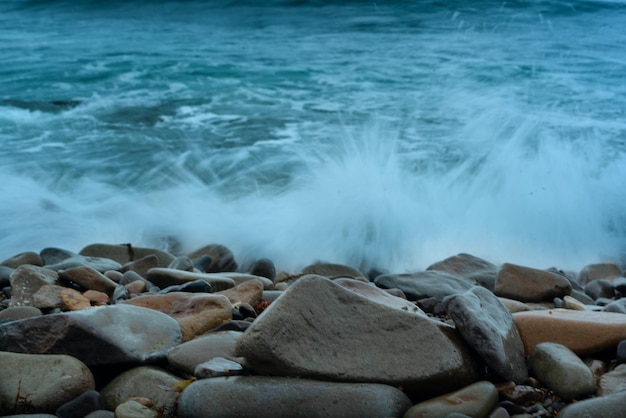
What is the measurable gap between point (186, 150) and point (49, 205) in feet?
6.27

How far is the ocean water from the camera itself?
489 cm

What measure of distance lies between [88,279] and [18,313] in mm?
428

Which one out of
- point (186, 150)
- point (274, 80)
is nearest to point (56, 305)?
point (186, 150)

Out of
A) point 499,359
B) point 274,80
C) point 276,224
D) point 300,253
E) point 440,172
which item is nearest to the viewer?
point 499,359

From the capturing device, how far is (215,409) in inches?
71.9

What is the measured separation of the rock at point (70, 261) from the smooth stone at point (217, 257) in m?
0.57

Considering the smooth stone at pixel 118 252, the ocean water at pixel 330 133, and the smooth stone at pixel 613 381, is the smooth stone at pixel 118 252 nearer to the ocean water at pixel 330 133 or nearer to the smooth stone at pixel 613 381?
the ocean water at pixel 330 133

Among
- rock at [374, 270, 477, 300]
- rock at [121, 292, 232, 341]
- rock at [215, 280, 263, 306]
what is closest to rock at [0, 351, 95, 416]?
rock at [121, 292, 232, 341]

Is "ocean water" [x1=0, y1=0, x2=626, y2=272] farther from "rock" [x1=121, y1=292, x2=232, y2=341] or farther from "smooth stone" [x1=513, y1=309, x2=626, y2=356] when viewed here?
"smooth stone" [x1=513, y1=309, x2=626, y2=356]

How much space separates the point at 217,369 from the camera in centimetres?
193

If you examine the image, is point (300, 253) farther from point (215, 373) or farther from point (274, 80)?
point (274, 80)

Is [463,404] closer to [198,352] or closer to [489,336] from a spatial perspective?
[489,336]

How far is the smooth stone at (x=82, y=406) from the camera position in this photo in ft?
6.11

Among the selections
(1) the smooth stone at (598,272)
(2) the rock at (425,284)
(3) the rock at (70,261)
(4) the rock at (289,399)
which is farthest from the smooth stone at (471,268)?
(4) the rock at (289,399)
